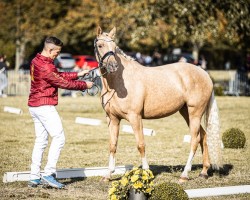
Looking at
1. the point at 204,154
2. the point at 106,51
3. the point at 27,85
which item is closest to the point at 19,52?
the point at 27,85

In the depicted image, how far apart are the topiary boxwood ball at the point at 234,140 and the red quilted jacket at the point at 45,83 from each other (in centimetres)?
642

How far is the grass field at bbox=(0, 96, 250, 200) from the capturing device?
9891 mm

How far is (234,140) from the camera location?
50.1ft

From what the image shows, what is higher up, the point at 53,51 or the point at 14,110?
the point at 53,51

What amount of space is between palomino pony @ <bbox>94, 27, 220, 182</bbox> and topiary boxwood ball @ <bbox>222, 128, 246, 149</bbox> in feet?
11.9

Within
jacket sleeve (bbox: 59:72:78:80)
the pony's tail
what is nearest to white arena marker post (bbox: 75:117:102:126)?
the pony's tail

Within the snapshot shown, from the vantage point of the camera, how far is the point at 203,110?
38.0 ft

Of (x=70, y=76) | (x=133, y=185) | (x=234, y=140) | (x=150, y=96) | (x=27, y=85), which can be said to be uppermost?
(x=27, y=85)

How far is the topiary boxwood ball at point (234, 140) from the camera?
15258 millimetres

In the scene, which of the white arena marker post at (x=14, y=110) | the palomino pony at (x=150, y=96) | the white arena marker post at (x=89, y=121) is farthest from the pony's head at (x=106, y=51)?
the white arena marker post at (x=14, y=110)

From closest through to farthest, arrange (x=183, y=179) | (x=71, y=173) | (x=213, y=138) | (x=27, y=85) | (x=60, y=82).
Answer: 1. (x=60, y=82)
2. (x=183, y=179)
3. (x=71, y=173)
4. (x=213, y=138)
5. (x=27, y=85)

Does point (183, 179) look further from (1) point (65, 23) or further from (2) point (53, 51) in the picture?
(1) point (65, 23)

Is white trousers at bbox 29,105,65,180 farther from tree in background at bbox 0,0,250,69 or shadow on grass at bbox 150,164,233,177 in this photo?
tree in background at bbox 0,0,250,69

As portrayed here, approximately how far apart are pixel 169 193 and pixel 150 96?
3.22 meters
